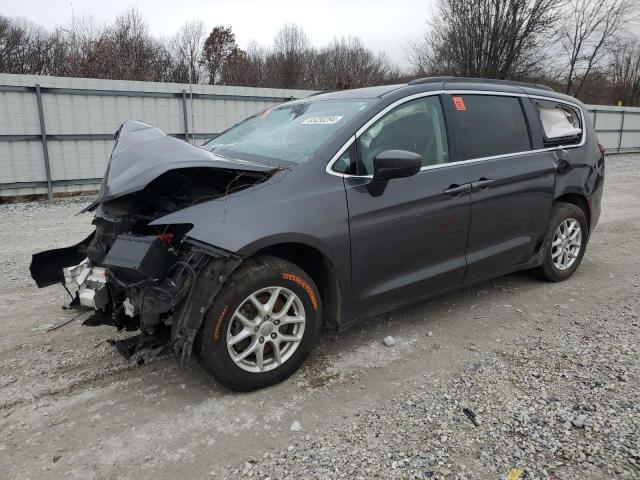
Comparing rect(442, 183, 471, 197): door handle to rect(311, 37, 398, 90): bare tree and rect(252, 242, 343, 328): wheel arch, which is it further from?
rect(311, 37, 398, 90): bare tree

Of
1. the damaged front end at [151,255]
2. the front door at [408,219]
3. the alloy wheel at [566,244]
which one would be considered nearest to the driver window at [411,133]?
the front door at [408,219]

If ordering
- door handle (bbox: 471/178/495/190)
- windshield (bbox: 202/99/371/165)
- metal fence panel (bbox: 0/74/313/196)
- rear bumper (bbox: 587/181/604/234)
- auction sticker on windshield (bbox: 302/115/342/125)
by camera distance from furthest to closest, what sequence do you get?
metal fence panel (bbox: 0/74/313/196) → rear bumper (bbox: 587/181/604/234) → door handle (bbox: 471/178/495/190) → auction sticker on windshield (bbox: 302/115/342/125) → windshield (bbox: 202/99/371/165)

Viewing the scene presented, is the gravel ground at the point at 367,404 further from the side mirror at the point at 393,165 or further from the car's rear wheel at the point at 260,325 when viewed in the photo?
the side mirror at the point at 393,165

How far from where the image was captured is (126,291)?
2695 millimetres

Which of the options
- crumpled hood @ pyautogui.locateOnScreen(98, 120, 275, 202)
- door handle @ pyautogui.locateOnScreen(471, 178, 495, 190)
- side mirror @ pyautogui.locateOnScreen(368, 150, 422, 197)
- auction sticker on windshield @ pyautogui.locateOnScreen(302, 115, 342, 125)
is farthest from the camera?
door handle @ pyautogui.locateOnScreen(471, 178, 495, 190)

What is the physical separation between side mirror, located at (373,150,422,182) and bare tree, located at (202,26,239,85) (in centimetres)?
2470

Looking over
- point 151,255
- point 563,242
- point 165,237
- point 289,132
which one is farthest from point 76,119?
point 563,242

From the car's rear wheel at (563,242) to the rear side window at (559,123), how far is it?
60cm

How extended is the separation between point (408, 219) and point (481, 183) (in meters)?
0.81

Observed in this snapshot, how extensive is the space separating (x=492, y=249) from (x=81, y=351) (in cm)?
318

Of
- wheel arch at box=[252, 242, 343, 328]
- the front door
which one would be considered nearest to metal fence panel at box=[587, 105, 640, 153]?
the front door

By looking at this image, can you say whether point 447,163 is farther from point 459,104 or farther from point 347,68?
point 347,68

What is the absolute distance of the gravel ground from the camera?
2.36 meters

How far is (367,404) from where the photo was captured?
9.26 feet
